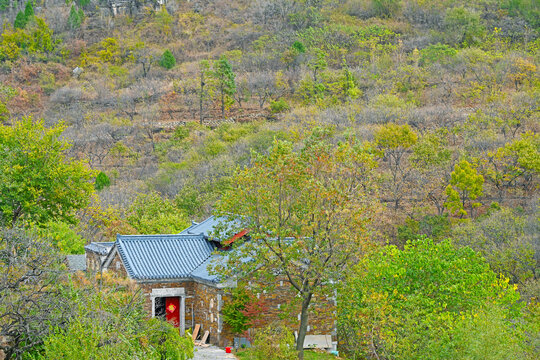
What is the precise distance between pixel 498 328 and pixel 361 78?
5694cm

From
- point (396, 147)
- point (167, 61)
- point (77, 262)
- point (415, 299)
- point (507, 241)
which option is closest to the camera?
point (415, 299)

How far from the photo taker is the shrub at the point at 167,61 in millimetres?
86250

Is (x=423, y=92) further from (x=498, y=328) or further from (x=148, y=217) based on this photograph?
(x=498, y=328)

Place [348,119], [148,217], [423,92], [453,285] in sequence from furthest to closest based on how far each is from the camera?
1. [423,92]
2. [348,119]
3. [148,217]
4. [453,285]

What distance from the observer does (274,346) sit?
2208 centimetres

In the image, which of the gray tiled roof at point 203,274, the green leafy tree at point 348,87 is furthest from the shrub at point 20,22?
the gray tiled roof at point 203,274

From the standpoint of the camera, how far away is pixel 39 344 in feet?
56.4

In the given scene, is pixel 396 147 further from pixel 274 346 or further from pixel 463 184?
pixel 274 346

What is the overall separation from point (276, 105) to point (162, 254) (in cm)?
4500

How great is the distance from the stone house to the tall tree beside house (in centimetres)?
195

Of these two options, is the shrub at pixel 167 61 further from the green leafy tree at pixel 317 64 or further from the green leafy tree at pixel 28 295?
the green leafy tree at pixel 28 295

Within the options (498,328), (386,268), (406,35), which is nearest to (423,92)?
(406,35)

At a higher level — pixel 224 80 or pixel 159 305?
pixel 224 80

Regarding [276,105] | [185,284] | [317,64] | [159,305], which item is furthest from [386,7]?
[159,305]
